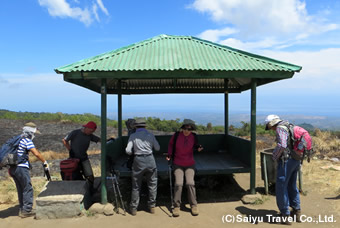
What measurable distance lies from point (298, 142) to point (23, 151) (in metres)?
5.13

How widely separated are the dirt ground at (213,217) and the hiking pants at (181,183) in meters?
0.34

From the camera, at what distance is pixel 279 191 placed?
16.5ft

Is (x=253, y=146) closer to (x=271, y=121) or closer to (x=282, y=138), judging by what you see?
(x=271, y=121)

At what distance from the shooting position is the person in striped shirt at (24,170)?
5305 mm

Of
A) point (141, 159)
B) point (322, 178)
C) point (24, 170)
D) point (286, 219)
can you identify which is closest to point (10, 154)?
point (24, 170)

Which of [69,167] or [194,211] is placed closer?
[194,211]

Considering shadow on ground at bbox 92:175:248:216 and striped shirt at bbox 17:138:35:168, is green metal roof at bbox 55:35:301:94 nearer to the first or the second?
striped shirt at bbox 17:138:35:168

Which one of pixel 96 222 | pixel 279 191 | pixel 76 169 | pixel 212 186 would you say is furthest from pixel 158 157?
pixel 279 191

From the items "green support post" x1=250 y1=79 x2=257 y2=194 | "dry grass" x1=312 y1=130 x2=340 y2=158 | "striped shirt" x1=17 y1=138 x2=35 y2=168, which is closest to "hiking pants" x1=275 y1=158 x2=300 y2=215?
"green support post" x1=250 y1=79 x2=257 y2=194

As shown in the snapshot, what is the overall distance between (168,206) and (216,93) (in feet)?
15.7

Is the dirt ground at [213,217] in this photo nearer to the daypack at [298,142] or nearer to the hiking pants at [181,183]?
the hiking pants at [181,183]

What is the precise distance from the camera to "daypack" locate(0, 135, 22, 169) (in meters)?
5.20

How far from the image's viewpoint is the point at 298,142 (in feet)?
Result: 15.9

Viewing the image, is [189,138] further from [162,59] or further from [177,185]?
[162,59]
